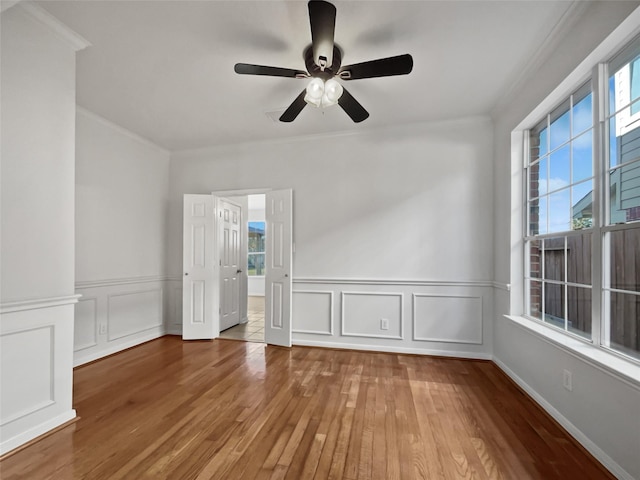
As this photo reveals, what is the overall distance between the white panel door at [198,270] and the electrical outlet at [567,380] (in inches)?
153

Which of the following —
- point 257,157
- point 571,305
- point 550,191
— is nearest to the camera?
point 571,305

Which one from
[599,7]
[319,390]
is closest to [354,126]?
[599,7]

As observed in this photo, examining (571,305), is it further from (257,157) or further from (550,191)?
(257,157)

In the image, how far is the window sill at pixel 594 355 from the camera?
4.91 ft

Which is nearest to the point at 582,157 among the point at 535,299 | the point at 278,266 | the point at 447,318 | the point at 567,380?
the point at 535,299

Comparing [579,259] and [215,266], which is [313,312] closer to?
[215,266]

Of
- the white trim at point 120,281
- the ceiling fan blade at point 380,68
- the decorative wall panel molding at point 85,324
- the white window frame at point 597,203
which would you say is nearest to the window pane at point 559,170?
the white window frame at point 597,203

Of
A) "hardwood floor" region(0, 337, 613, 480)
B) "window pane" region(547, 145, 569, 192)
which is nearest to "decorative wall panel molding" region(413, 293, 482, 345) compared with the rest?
"hardwood floor" region(0, 337, 613, 480)

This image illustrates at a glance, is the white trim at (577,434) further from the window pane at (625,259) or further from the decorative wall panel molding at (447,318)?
the window pane at (625,259)

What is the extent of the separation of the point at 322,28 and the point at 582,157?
2.00m

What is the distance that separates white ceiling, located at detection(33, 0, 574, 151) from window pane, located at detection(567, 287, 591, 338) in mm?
1853

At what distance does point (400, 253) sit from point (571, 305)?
1.72 m

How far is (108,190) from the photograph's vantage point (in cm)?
353

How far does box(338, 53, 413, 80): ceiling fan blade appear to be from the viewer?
179 cm
